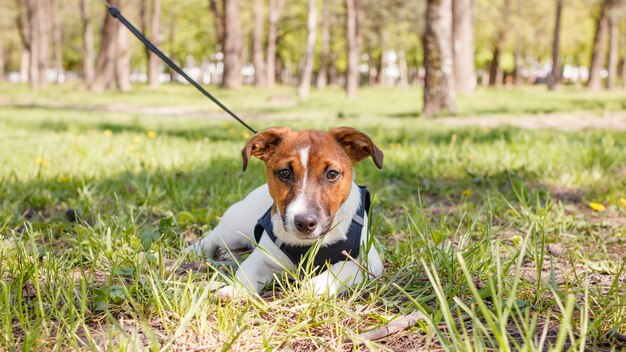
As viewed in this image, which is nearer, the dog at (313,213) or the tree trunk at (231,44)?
the dog at (313,213)

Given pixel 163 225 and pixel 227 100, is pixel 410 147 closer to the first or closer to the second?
pixel 163 225

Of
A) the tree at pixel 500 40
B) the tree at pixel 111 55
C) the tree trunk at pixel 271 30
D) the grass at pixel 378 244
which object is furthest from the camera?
the tree at pixel 500 40

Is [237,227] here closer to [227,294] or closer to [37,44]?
[227,294]

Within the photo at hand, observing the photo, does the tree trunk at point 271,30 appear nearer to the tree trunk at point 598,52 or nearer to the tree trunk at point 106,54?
the tree trunk at point 106,54

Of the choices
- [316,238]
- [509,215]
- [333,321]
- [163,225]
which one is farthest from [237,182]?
[333,321]

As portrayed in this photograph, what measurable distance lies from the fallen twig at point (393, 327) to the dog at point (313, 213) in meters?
0.35

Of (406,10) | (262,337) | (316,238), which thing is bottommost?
(262,337)

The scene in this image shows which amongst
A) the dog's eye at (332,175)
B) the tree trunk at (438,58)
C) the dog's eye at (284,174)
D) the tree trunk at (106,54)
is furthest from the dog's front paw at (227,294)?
the tree trunk at (106,54)

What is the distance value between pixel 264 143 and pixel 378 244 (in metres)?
0.98

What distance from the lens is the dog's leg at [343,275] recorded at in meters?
2.84

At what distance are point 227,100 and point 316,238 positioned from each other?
2165 centimetres

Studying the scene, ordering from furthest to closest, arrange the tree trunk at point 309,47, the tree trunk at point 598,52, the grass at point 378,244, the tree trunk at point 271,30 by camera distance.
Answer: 1. the tree trunk at point 598,52
2. the tree trunk at point 271,30
3. the tree trunk at point 309,47
4. the grass at point 378,244

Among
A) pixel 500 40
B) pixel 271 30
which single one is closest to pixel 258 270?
pixel 271 30

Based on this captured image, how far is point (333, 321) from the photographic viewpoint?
257 centimetres
